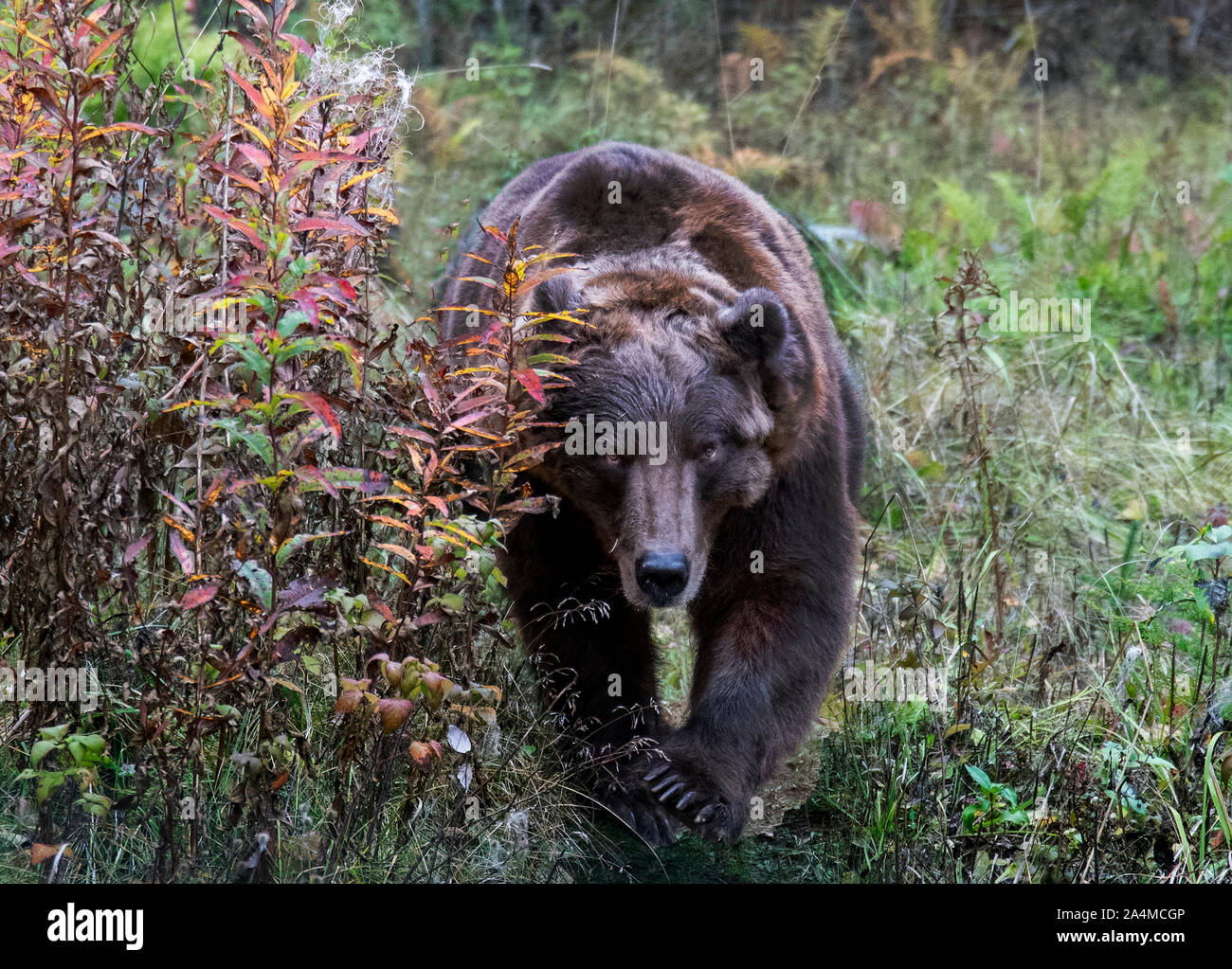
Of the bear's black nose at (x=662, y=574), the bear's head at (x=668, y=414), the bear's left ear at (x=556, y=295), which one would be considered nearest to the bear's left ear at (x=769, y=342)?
the bear's head at (x=668, y=414)

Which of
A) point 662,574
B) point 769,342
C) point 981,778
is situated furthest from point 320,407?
point 981,778

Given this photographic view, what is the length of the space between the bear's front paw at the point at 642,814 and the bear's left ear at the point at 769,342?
148 centimetres

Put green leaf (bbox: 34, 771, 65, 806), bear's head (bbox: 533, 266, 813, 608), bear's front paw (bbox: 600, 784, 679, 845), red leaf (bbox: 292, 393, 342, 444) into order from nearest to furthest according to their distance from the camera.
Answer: red leaf (bbox: 292, 393, 342, 444) → green leaf (bbox: 34, 771, 65, 806) → bear's head (bbox: 533, 266, 813, 608) → bear's front paw (bbox: 600, 784, 679, 845)

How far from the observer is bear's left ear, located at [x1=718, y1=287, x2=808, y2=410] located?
4.70m

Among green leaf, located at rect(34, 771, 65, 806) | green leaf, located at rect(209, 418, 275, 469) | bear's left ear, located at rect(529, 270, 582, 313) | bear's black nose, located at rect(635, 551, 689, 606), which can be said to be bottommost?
green leaf, located at rect(34, 771, 65, 806)

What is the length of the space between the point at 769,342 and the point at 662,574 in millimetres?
929

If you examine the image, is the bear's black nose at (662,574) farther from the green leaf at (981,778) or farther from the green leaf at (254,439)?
the green leaf at (254,439)

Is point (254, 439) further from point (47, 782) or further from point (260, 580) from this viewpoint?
point (47, 782)

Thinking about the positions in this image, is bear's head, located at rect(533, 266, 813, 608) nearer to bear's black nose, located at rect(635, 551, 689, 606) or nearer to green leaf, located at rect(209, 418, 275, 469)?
bear's black nose, located at rect(635, 551, 689, 606)

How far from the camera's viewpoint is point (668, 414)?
4695 mm

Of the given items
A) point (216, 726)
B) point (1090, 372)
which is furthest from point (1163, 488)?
point (216, 726)

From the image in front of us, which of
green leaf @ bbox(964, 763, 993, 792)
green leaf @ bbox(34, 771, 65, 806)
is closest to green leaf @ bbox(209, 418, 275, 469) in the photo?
green leaf @ bbox(34, 771, 65, 806)

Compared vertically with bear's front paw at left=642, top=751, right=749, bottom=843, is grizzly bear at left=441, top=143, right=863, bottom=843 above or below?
above

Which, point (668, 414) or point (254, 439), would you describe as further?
point (668, 414)
